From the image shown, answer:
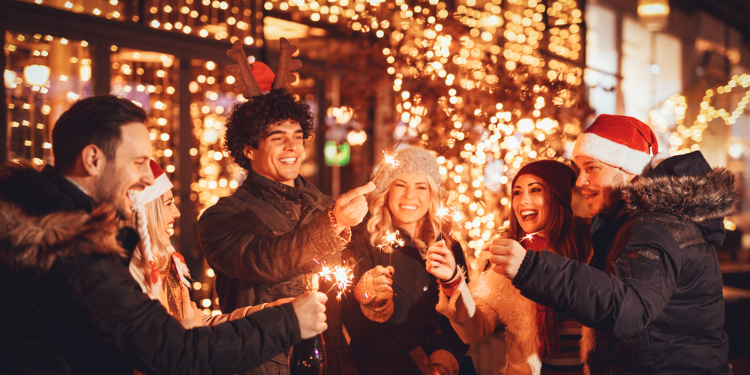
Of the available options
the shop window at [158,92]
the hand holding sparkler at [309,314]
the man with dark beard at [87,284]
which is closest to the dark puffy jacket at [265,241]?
the hand holding sparkler at [309,314]

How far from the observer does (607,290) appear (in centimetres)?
176

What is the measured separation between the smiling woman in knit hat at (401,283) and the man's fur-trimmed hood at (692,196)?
111cm

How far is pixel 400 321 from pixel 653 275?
123 centimetres

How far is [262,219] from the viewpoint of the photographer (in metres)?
2.47

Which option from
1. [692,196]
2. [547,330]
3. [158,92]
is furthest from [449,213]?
[158,92]

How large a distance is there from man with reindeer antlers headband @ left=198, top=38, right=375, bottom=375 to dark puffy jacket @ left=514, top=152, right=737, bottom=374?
89 cm

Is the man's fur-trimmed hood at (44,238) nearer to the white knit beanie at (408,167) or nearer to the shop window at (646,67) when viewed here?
the white knit beanie at (408,167)

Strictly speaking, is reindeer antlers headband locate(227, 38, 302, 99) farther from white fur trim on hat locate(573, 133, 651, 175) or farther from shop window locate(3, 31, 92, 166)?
shop window locate(3, 31, 92, 166)

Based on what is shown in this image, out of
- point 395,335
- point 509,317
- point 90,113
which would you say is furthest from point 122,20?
point 509,317

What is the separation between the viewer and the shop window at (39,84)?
397cm

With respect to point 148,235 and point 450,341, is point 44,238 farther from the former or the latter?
point 450,341

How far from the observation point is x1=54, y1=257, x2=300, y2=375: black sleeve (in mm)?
1428

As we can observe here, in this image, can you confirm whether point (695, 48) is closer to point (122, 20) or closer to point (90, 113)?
point (122, 20)

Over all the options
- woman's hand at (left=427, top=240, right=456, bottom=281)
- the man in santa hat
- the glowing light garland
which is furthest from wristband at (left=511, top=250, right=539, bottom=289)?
the glowing light garland
